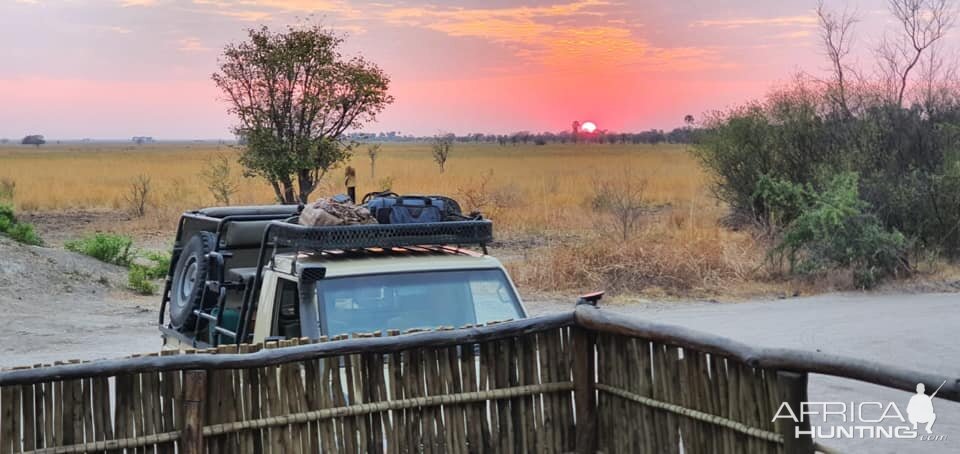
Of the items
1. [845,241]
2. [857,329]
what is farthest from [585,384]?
[845,241]

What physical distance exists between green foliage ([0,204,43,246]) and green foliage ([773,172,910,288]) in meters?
14.1

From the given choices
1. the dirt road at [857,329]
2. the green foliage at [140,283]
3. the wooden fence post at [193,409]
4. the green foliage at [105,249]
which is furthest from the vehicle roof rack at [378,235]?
the green foliage at [105,249]

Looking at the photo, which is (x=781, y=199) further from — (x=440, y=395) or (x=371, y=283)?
(x=440, y=395)

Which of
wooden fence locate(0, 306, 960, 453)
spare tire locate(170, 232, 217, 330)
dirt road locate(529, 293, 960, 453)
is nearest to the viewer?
wooden fence locate(0, 306, 960, 453)

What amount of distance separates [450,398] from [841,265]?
13.4 m

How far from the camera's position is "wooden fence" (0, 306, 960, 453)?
5.22 metres

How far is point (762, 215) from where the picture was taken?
24188 mm

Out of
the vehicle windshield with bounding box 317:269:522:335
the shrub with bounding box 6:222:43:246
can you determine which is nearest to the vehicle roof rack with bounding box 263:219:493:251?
the vehicle windshield with bounding box 317:269:522:335

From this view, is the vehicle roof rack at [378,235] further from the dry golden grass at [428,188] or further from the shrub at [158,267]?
the dry golden grass at [428,188]

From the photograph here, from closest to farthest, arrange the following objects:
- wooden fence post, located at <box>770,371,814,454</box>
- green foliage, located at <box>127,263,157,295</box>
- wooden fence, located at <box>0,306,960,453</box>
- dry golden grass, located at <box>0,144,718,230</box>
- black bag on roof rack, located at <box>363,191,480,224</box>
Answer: wooden fence post, located at <box>770,371,814,454</box> < wooden fence, located at <box>0,306,960,453</box> < black bag on roof rack, located at <box>363,191,480,224</box> < green foliage, located at <box>127,263,157,295</box> < dry golden grass, located at <box>0,144,718,230</box>

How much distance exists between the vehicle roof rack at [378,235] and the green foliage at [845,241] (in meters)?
11.8

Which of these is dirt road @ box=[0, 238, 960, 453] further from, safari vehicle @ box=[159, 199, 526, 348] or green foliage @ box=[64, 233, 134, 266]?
safari vehicle @ box=[159, 199, 526, 348]

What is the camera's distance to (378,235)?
22.4 feet

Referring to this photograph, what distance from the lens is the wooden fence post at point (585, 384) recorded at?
6.15m
